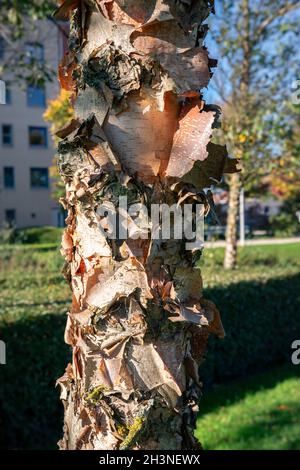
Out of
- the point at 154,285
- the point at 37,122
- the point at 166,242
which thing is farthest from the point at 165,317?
the point at 37,122

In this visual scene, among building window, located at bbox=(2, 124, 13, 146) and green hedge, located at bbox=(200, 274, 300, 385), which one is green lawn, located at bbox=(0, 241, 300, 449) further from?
building window, located at bbox=(2, 124, 13, 146)

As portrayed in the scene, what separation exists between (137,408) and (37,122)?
27.3m

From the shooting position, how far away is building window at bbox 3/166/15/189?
88.3ft

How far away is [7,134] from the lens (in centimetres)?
2662

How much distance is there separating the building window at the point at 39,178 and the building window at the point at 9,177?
0.96m

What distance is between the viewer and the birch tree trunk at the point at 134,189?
1.35m

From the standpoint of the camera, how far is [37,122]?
27.3 metres

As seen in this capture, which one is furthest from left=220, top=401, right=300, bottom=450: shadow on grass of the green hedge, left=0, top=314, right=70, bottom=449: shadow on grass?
left=0, top=314, right=70, bottom=449: shadow on grass

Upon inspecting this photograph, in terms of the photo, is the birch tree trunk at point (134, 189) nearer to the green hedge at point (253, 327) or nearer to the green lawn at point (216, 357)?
the green lawn at point (216, 357)

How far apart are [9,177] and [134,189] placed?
26991mm

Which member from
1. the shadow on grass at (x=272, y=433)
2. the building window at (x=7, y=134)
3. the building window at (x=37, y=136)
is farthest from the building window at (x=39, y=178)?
the shadow on grass at (x=272, y=433)

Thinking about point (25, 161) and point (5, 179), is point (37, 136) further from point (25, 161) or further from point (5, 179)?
point (5, 179)

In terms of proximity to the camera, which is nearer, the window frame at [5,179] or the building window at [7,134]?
the building window at [7,134]
